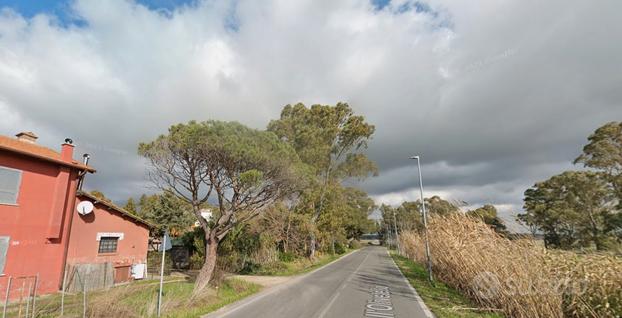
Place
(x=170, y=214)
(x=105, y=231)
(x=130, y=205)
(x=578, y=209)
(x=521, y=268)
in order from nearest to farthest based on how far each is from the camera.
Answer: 1. (x=521, y=268)
2. (x=105, y=231)
3. (x=578, y=209)
4. (x=170, y=214)
5. (x=130, y=205)

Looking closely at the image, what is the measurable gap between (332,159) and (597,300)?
2338 centimetres

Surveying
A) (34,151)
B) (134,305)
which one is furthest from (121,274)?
(134,305)

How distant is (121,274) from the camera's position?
16.7m

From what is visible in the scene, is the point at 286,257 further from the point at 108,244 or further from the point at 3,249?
the point at 3,249

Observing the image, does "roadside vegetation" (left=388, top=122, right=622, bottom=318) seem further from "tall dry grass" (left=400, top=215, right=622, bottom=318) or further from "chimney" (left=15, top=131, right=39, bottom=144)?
"chimney" (left=15, top=131, right=39, bottom=144)

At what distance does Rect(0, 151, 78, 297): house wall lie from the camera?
39.3 feet

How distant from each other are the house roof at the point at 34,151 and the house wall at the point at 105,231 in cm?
217

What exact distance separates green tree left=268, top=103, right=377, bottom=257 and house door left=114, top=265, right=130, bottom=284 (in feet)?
42.9

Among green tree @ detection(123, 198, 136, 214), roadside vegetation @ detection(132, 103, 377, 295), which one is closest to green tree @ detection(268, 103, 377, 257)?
roadside vegetation @ detection(132, 103, 377, 295)

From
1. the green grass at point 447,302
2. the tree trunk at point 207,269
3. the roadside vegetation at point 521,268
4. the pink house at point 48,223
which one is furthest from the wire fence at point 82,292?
the roadside vegetation at point 521,268

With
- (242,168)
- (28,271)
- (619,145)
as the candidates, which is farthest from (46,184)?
(619,145)

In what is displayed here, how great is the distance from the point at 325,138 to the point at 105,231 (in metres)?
18.0

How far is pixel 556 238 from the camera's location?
87.2ft

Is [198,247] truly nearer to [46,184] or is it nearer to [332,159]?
[46,184]
